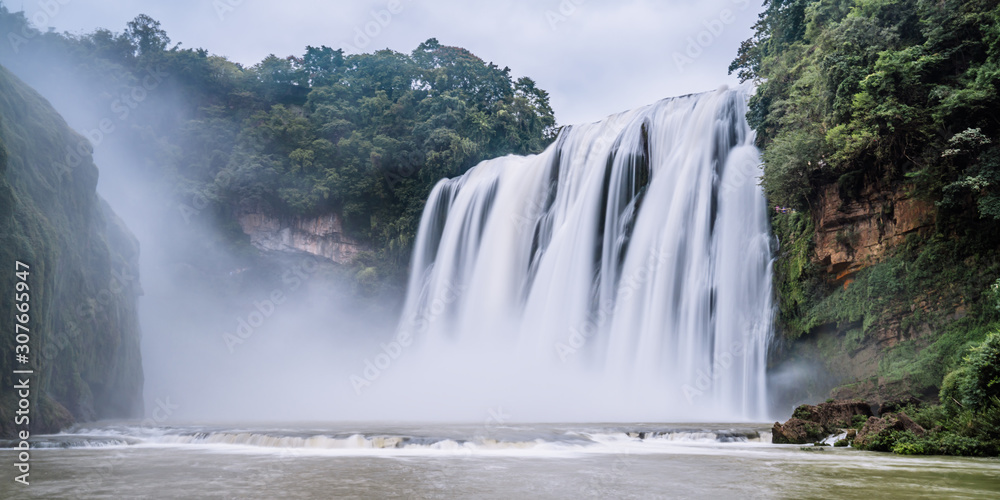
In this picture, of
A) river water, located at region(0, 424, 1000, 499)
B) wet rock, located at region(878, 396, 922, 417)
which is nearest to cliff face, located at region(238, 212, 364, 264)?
river water, located at region(0, 424, 1000, 499)

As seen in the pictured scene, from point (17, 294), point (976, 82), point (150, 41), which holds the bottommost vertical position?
point (17, 294)

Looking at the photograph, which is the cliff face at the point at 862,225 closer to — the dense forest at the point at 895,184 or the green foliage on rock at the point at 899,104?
the dense forest at the point at 895,184

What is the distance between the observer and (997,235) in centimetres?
1448

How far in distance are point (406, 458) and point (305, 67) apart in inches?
1545

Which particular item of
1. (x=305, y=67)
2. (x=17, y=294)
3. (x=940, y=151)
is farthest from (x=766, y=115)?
(x=305, y=67)

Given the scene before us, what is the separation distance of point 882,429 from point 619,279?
13.2m

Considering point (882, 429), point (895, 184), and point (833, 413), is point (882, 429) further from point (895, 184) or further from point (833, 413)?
point (895, 184)

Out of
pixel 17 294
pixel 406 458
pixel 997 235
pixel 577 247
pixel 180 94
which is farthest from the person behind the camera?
pixel 180 94

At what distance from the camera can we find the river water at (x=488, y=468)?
5.77 metres

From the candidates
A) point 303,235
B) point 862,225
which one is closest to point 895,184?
point 862,225

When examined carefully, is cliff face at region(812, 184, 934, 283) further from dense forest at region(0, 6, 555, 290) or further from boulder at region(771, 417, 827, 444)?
dense forest at region(0, 6, 555, 290)

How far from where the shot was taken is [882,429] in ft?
31.7

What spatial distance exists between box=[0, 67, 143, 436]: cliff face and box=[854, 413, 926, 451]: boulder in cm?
1580

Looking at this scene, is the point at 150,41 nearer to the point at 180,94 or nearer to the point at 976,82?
the point at 180,94
